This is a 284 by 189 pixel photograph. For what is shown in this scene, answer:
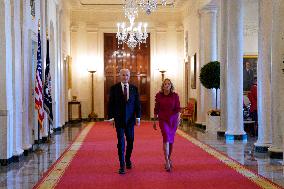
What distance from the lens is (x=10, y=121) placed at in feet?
33.3

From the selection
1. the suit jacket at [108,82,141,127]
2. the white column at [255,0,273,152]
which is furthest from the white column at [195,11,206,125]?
the suit jacket at [108,82,141,127]

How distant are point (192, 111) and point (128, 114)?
472 inches

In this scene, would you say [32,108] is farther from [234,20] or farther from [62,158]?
[234,20]

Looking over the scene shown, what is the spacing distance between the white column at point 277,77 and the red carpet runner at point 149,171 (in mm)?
1016

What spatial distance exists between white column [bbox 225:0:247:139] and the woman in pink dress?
583cm

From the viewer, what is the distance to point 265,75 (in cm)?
1128

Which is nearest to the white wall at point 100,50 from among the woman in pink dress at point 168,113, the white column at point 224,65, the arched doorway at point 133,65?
the arched doorway at point 133,65

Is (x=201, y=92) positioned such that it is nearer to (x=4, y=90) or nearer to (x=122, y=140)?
(x=4, y=90)

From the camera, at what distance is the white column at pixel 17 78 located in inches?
417

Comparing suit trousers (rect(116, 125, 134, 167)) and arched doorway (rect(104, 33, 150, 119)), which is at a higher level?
arched doorway (rect(104, 33, 150, 119))

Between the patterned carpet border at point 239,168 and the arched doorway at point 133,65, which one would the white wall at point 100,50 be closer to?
the arched doorway at point 133,65

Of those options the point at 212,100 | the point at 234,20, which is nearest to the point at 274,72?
the point at 234,20

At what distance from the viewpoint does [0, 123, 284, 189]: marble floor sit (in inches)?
321

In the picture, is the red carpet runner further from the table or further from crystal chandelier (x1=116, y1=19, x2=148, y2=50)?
the table
